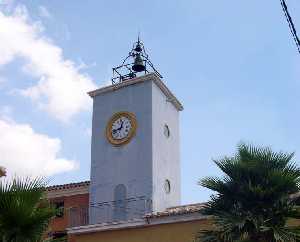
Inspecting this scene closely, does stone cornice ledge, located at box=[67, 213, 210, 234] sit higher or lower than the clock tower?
lower

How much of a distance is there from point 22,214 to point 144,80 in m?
17.3

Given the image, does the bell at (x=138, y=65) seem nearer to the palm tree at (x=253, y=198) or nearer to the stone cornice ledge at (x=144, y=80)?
the stone cornice ledge at (x=144, y=80)

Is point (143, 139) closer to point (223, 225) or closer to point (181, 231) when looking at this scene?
point (181, 231)

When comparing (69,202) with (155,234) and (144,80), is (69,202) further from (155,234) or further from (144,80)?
(155,234)

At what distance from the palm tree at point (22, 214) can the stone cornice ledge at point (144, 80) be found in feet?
54.1

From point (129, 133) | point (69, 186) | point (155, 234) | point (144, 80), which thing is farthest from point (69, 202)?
point (155, 234)

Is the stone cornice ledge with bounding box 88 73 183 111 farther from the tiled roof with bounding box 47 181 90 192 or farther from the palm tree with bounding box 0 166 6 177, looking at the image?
the palm tree with bounding box 0 166 6 177

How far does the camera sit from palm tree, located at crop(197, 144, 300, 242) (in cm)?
1588

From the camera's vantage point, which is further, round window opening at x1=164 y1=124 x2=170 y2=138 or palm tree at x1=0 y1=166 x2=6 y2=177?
round window opening at x1=164 y1=124 x2=170 y2=138

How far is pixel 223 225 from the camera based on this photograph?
52.9 ft

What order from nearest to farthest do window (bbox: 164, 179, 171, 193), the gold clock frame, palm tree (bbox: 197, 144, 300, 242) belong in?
palm tree (bbox: 197, 144, 300, 242)
the gold clock frame
window (bbox: 164, 179, 171, 193)

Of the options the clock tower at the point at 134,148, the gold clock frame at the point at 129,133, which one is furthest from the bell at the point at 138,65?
the gold clock frame at the point at 129,133

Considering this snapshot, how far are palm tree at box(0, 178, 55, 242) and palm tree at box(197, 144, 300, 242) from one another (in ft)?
17.4

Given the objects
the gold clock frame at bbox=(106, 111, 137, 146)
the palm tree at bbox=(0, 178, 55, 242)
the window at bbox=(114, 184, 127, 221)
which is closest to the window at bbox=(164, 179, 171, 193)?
the window at bbox=(114, 184, 127, 221)
